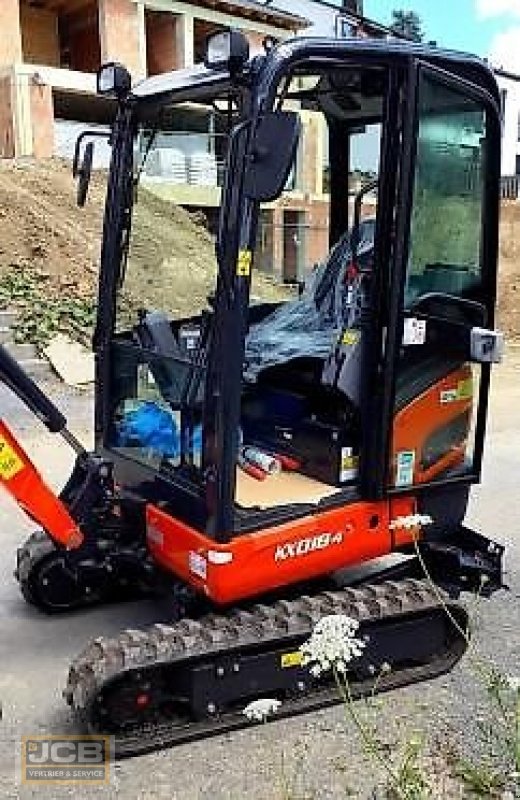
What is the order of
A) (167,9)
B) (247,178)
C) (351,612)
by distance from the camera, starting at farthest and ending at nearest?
(167,9), (351,612), (247,178)

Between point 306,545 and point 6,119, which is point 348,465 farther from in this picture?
point 6,119

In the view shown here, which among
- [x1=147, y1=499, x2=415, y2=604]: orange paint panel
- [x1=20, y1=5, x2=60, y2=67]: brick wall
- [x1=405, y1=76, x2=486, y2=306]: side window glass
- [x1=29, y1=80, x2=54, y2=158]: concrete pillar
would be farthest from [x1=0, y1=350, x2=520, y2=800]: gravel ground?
[x1=20, y1=5, x2=60, y2=67]: brick wall

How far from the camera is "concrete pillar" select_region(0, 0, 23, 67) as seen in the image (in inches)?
899

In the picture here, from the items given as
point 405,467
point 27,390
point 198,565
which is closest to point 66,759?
point 198,565

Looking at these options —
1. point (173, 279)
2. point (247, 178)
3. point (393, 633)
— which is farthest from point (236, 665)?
point (173, 279)

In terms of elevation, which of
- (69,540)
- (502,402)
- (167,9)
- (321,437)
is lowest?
(502,402)

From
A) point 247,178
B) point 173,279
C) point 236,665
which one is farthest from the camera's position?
point 173,279

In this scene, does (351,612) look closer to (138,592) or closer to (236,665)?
(236,665)

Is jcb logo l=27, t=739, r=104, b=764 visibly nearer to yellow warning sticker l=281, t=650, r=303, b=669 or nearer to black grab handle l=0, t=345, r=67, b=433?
yellow warning sticker l=281, t=650, r=303, b=669

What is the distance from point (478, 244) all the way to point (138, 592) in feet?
7.76

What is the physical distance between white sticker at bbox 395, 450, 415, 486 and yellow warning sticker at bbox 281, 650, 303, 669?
0.84 m

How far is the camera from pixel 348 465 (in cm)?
394

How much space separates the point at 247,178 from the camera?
127 inches

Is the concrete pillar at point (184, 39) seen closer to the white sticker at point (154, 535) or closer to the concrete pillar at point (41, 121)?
the concrete pillar at point (41, 121)
